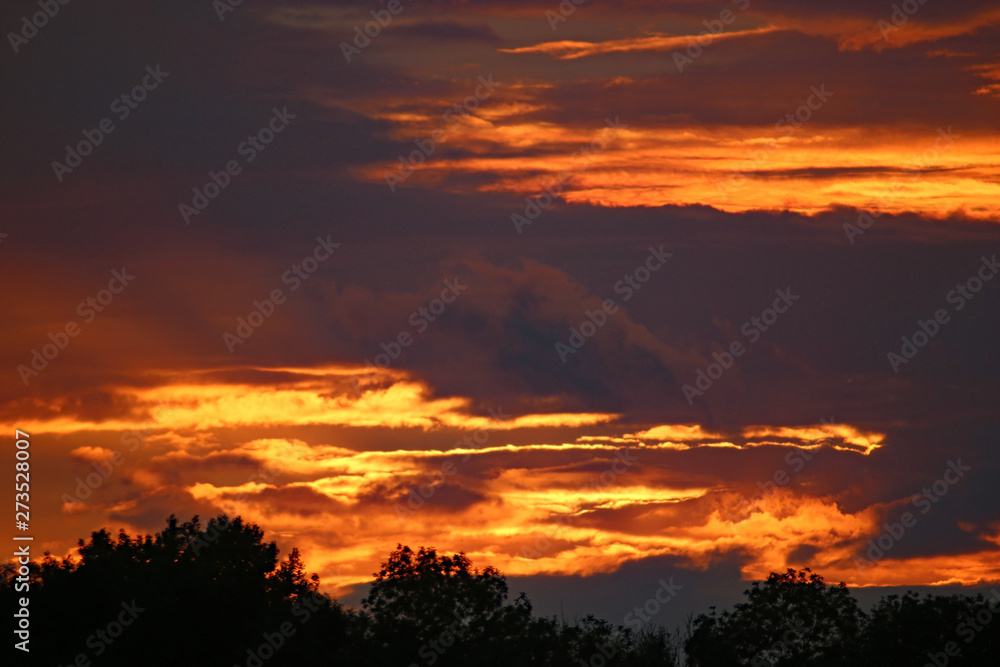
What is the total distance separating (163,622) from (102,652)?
2944mm

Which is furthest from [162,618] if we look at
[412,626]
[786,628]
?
[786,628]

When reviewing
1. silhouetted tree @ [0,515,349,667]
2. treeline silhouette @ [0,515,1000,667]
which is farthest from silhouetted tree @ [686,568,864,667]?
silhouetted tree @ [0,515,349,667]

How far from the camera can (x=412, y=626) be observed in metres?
73.2

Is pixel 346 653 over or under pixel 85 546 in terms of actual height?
under

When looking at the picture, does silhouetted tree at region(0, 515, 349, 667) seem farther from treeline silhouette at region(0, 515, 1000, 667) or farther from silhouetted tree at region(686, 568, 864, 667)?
silhouetted tree at region(686, 568, 864, 667)

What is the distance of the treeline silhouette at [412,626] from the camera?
66125mm

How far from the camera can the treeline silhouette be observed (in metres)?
66.1

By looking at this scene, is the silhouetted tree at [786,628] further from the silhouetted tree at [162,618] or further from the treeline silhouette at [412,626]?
the silhouetted tree at [162,618]

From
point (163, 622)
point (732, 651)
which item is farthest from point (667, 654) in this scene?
point (163, 622)

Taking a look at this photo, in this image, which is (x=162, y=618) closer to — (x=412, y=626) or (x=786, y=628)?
(x=412, y=626)

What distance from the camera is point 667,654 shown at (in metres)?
85.2

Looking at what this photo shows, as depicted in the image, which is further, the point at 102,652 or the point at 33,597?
the point at 33,597

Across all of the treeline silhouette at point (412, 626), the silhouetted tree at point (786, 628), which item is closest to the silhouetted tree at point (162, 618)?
the treeline silhouette at point (412, 626)

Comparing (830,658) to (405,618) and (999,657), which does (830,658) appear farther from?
(405,618)
